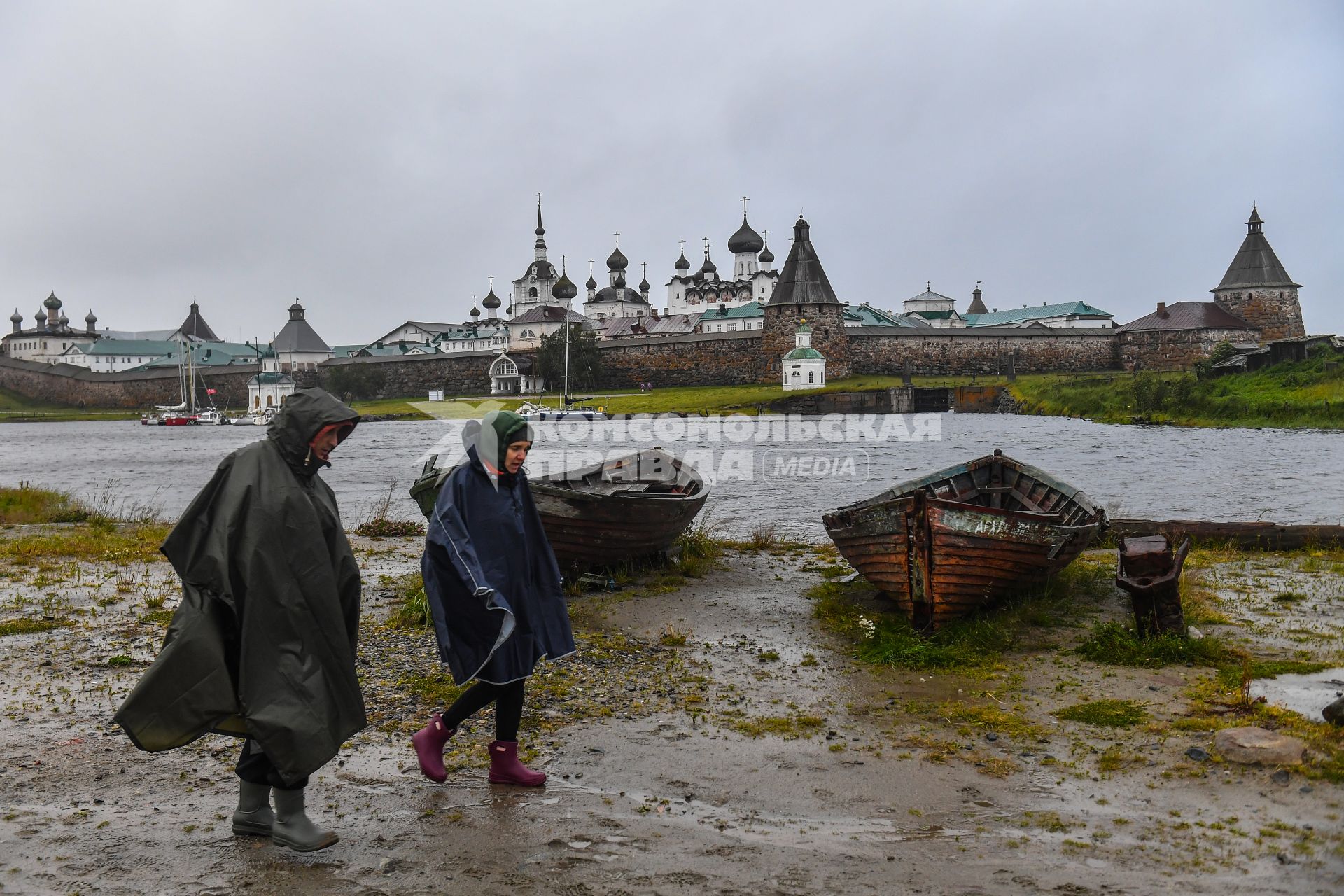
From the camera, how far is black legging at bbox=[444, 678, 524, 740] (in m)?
4.54

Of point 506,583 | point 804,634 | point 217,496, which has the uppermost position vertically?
point 217,496

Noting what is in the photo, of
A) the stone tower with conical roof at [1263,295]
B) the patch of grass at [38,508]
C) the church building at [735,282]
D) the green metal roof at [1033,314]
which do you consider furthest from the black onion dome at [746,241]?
the patch of grass at [38,508]

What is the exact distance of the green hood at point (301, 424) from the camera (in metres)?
3.86

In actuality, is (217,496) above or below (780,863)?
above

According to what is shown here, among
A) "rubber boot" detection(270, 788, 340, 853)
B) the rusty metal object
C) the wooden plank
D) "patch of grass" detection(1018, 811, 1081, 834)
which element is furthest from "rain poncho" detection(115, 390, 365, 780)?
the wooden plank

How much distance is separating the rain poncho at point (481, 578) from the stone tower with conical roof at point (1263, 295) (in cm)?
8239

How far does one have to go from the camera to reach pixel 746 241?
105 m

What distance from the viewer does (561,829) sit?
421 centimetres

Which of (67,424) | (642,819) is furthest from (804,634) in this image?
(67,424)

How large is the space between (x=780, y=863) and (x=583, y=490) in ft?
17.9

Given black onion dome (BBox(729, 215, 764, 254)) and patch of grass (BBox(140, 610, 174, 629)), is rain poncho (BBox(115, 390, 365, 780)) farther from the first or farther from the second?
black onion dome (BBox(729, 215, 764, 254))

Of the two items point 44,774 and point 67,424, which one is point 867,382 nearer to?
point 67,424

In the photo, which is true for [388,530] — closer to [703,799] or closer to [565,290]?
[703,799]

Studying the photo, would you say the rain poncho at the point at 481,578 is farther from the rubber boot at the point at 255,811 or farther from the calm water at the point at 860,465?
the calm water at the point at 860,465
